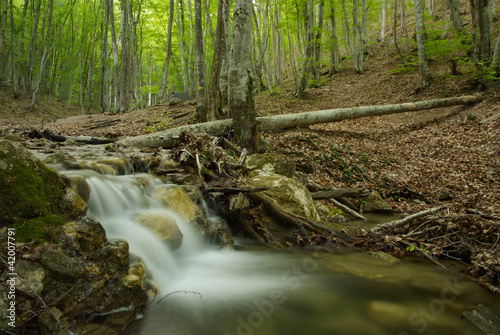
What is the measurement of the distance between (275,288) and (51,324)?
2180mm

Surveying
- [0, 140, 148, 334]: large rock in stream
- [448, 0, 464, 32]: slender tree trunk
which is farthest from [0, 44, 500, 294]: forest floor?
[0, 140, 148, 334]: large rock in stream

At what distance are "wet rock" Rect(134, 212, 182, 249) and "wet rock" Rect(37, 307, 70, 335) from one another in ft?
5.41

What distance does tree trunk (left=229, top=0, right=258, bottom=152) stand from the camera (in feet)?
20.2

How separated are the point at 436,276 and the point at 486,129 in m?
8.11

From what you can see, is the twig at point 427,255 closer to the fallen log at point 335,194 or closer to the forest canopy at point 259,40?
the fallen log at point 335,194

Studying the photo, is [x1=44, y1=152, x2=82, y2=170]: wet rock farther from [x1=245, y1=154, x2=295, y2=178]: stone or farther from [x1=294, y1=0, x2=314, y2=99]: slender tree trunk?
[x1=294, y1=0, x2=314, y2=99]: slender tree trunk

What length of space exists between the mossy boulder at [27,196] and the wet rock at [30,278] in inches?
10.1

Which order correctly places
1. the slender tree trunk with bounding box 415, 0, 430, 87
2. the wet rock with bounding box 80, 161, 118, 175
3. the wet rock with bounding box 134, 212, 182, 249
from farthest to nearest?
the slender tree trunk with bounding box 415, 0, 430, 87 < the wet rock with bounding box 80, 161, 118, 175 < the wet rock with bounding box 134, 212, 182, 249

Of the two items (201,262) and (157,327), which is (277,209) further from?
(157,327)

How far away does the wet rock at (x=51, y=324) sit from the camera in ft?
6.25

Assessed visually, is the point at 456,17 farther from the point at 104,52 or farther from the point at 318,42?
the point at 104,52

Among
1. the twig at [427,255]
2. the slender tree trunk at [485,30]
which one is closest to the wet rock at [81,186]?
the twig at [427,255]

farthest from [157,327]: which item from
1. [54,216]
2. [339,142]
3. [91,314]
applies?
[339,142]

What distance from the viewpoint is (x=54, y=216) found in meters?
2.54
